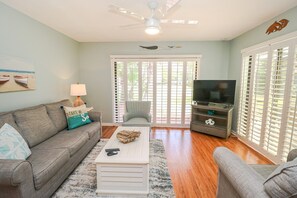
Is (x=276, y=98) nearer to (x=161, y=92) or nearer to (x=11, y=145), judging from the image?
(x=161, y=92)

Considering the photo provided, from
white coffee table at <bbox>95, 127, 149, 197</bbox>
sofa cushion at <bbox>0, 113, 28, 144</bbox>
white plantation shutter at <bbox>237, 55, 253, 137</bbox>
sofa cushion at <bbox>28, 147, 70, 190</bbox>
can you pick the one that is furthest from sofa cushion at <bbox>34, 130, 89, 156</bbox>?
white plantation shutter at <bbox>237, 55, 253, 137</bbox>

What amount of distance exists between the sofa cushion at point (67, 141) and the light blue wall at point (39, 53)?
0.80m

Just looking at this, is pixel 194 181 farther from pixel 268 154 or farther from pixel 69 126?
pixel 69 126

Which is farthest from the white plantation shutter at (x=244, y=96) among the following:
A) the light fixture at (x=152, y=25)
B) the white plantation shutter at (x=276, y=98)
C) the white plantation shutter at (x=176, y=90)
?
the light fixture at (x=152, y=25)

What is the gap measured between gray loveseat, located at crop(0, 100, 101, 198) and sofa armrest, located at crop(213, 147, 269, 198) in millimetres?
1709

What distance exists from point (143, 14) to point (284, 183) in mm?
2632

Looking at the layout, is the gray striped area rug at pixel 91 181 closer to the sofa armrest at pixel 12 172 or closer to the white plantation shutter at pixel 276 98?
the sofa armrest at pixel 12 172

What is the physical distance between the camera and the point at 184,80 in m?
4.28

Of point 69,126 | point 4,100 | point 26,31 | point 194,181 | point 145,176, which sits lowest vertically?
point 194,181

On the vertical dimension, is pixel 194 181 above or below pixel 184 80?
below

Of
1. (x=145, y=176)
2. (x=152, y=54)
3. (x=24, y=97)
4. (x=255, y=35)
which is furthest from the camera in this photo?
(x=152, y=54)

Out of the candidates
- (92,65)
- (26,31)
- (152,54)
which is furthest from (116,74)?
(26,31)

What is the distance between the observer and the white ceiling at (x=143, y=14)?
2.17 meters

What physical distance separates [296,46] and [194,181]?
7.76ft
